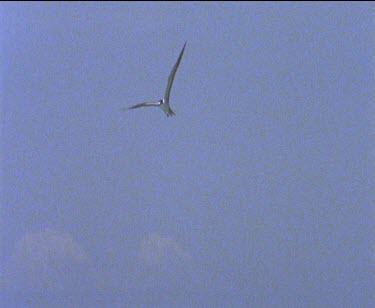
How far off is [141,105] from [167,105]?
7.30 feet

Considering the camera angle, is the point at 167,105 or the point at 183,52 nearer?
the point at 183,52

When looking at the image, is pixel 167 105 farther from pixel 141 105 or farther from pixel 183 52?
pixel 183 52

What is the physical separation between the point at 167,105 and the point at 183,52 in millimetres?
5697

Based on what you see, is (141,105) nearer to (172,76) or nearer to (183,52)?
(172,76)

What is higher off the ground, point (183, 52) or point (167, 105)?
point (183, 52)

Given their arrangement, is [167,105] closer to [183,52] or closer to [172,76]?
[172,76]

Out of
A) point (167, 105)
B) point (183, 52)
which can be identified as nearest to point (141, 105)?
point (167, 105)

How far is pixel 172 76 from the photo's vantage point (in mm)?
46469

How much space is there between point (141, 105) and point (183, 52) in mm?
6623

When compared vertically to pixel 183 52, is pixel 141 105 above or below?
below

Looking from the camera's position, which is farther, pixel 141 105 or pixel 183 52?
pixel 141 105

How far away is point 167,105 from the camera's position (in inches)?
1823

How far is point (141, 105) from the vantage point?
46.3 m

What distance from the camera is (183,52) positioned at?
42281mm
